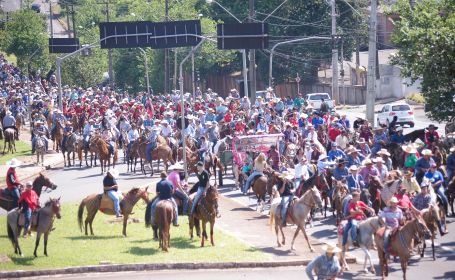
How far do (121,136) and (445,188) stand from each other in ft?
70.4

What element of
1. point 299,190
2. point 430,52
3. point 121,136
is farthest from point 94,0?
point 299,190

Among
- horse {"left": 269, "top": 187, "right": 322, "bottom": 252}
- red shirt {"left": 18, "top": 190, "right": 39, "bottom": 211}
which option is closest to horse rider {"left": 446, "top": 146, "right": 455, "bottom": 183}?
horse {"left": 269, "top": 187, "right": 322, "bottom": 252}

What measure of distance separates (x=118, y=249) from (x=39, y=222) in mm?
2267

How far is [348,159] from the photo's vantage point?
3662 centimetres

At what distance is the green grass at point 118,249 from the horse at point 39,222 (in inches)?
16.5

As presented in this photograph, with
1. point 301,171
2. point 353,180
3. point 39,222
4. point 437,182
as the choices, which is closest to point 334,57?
point 301,171

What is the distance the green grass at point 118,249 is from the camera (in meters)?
29.6

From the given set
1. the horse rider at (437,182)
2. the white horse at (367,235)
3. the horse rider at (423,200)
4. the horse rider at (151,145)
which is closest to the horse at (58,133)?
the horse rider at (151,145)

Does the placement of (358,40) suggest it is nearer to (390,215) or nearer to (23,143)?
(23,143)

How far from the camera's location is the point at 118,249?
30.9 metres

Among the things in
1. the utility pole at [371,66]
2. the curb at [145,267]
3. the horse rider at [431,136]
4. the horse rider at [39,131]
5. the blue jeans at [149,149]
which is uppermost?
the utility pole at [371,66]

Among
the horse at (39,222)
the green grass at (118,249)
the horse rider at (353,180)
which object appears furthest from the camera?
the horse rider at (353,180)

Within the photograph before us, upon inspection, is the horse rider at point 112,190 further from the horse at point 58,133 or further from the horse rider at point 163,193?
the horse at point 58,133

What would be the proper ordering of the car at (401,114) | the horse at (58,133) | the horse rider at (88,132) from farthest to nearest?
the car at (401,114) → the horse at (58,133) → the horse rider at (88,132)
